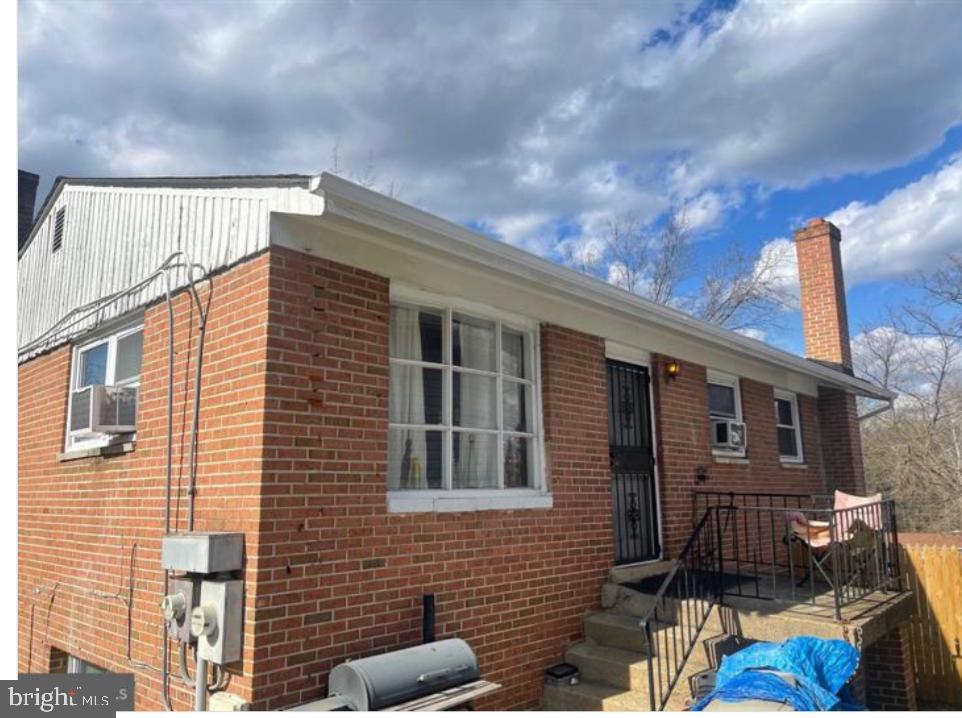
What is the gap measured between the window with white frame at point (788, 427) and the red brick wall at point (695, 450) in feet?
1.23

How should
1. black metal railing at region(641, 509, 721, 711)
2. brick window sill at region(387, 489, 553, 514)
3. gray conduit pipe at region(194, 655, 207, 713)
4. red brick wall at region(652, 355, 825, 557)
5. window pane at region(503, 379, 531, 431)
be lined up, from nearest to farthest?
gray conduit pipe at region(194, 655, 207, 713) → brick window sill at region(387, 489, 553, 514) → black metal railing at region(641, 509, 721, 711) → window pane at region(503, 379, 531, 431) → red brick wall at region(652, 355, 825, 557)

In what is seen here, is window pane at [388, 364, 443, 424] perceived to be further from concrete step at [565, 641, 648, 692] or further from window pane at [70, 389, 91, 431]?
window pane at [70, 389, 91, 431]

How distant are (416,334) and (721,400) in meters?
5.01

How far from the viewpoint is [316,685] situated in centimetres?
398

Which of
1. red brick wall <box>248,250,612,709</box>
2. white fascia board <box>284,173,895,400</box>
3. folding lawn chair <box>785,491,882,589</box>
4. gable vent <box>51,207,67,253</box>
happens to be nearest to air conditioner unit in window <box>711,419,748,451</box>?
white fascia board <box>284,173,895,400</box>

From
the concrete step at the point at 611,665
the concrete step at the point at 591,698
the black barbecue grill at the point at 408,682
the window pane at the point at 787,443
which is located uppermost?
the window pane at the point at 787,443

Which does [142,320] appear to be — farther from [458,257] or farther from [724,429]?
[724,429]

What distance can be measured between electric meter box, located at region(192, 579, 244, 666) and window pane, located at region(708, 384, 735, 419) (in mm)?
6041

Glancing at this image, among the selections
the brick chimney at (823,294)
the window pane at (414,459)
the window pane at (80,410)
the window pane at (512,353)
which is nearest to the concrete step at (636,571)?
the window pane at (512,353)

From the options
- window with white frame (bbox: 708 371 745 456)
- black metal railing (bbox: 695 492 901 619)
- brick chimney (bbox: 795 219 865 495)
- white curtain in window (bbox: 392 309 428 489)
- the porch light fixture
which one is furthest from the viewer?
brick chimney (bbox: 795 219 865 495)

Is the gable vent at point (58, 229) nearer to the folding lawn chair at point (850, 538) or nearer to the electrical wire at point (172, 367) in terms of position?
the electrical wire at point (172, 367)

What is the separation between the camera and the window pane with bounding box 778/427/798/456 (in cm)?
1009

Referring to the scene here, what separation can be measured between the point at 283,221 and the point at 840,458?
9.84 m

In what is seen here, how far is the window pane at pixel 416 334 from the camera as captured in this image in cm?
499
